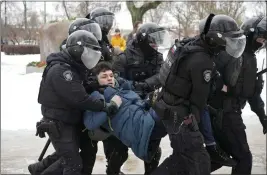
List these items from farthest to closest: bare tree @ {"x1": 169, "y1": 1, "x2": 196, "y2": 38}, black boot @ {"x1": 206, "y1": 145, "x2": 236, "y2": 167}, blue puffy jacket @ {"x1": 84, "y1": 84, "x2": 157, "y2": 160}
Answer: bare tree @ {"x1": 169, "y1": 1, "x2": 196, "y2": 38} → black boot @ {"x1": 206, "y1": 145, "x2": 236, "y2": 167} → blue puffy jacket @ {"x1": 84, "y1": 84, "x2": 157, "y2": 160}

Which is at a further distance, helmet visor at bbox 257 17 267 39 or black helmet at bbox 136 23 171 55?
black helmet at bbox 136 23 171 55

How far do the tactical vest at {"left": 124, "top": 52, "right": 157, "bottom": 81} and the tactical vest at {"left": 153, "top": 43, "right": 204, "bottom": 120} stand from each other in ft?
3.92

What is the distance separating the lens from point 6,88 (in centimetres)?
1093

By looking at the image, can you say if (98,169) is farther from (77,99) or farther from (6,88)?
(6,88)

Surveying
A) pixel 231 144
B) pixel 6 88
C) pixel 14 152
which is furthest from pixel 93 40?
pixel 6 88

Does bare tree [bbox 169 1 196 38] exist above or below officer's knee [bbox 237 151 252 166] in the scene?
below

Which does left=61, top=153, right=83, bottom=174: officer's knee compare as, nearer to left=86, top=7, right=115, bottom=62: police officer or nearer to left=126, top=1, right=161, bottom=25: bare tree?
left=86, top=7, right=115, bottom=62: police officer

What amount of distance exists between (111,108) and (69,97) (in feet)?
1.12

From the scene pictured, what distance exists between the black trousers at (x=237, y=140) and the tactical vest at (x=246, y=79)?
0.19 metres

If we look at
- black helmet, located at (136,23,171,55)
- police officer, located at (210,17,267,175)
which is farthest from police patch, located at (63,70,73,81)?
police officer, located at (210,17,267,175)

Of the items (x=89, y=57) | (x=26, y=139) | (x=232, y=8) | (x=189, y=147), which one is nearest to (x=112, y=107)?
(x=89, y=57)

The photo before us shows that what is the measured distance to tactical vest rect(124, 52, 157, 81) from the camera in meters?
4.49

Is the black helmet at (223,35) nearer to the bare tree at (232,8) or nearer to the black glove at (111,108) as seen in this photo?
the black glove at (111,108)

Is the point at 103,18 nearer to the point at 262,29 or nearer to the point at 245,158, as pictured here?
the point at 262,29
